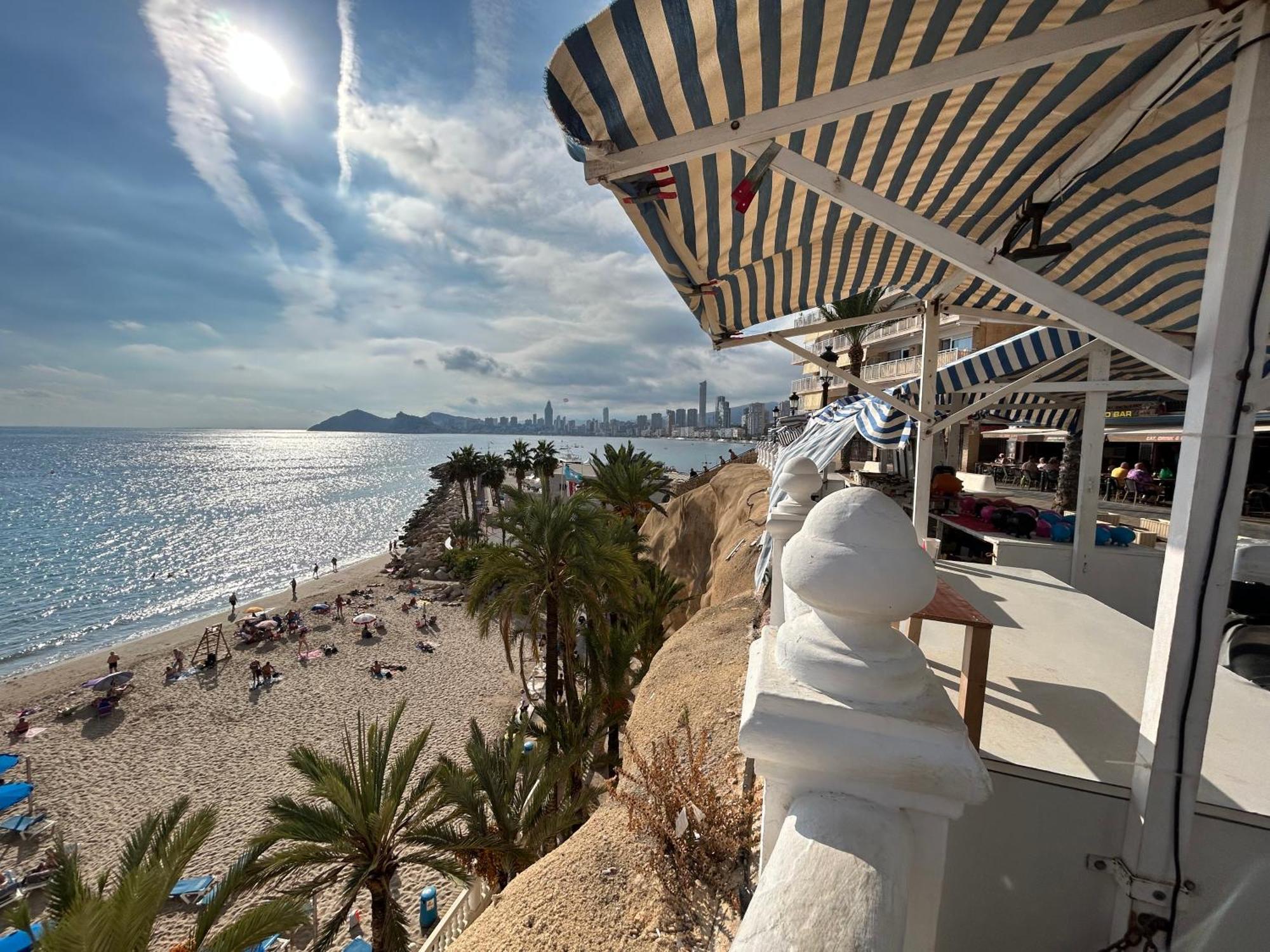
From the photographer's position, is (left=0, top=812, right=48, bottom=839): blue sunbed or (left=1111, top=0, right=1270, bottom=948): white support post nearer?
(left=1111, top=0, right=1270, bottom=948): white support post

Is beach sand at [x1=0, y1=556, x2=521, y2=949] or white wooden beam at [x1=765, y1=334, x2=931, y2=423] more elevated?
white wooden beam at [x1=765, y1=334, x2=931, y2=423]

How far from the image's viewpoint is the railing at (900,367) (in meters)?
22.6

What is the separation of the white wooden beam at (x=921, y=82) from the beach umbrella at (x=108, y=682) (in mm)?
28617

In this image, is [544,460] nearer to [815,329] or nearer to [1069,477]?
[1069,477]

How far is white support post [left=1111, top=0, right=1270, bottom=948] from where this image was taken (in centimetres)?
158

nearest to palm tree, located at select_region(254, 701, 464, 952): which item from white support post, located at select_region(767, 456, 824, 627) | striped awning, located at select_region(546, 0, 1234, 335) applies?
white support post, located at select_region(767, 456, 824, 627)

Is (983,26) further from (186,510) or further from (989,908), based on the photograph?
(186,510)

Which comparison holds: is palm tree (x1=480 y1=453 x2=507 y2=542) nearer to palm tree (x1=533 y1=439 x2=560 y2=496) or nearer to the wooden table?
palm tree (x1=533 y1=439 x2=560 y2=496)

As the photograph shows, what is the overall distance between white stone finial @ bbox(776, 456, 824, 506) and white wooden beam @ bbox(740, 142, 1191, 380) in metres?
1.47

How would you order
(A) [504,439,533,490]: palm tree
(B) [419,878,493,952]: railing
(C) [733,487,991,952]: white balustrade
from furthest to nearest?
(A) [504,439,533,490]: palm tree → (B) [419,878,493,952]: railing → (C) [733,487,991,952]: white balustrade

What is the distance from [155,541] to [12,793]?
57.8m

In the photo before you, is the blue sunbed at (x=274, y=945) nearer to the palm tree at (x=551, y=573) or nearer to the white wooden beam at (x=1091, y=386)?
the palm tree at (x=551, y=573)

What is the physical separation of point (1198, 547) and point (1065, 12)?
79.1 inches

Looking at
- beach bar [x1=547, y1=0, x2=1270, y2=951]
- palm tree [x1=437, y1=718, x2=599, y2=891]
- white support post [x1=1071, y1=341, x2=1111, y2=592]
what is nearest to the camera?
beach bar [x1=547, y1=0, x2=1270, y2=951]
